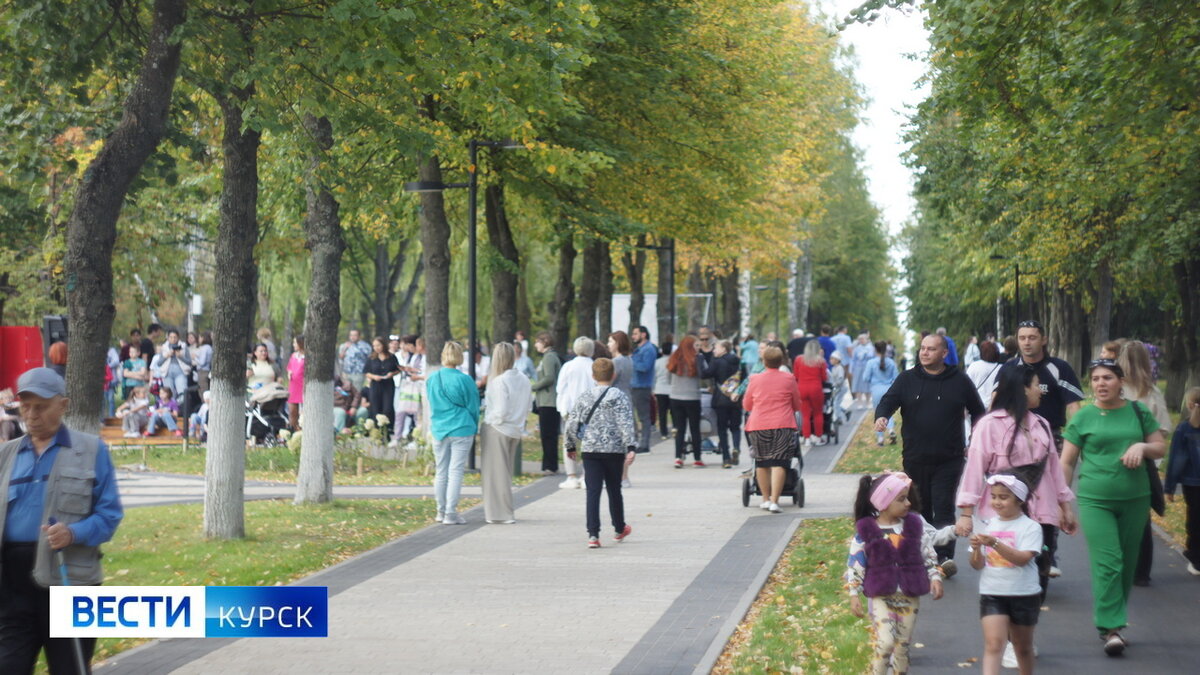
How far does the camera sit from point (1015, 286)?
48344 mm

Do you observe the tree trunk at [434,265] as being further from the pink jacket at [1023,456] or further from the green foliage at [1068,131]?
the pink jacket at [1023,456]

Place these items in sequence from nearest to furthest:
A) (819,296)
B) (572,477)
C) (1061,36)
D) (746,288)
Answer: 1. (1061,36)
2. (572,477)
3. (746,288)
4. (819,296)

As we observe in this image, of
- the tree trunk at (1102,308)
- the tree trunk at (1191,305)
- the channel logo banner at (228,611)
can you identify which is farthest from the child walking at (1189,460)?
the tree trunk at (1102,308)

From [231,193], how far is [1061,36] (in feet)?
27.7

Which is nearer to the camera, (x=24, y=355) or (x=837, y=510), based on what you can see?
(x=24, y=355)

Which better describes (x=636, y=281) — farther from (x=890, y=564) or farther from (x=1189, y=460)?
(x=890, y=564)

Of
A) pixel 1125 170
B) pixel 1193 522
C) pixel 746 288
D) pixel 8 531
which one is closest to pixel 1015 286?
pixel 746 288

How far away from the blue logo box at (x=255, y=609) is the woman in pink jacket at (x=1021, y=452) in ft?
15.2

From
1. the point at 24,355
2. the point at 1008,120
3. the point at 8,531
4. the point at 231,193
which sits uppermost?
the point at 1008,120

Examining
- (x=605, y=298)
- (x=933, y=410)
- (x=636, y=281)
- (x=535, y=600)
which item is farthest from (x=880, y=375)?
(x=535, y=600)

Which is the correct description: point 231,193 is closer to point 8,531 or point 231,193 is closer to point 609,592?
point 609,592

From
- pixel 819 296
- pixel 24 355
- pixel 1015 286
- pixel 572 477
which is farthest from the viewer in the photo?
pixel 819 296

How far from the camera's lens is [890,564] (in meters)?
7.70

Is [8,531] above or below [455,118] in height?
below
